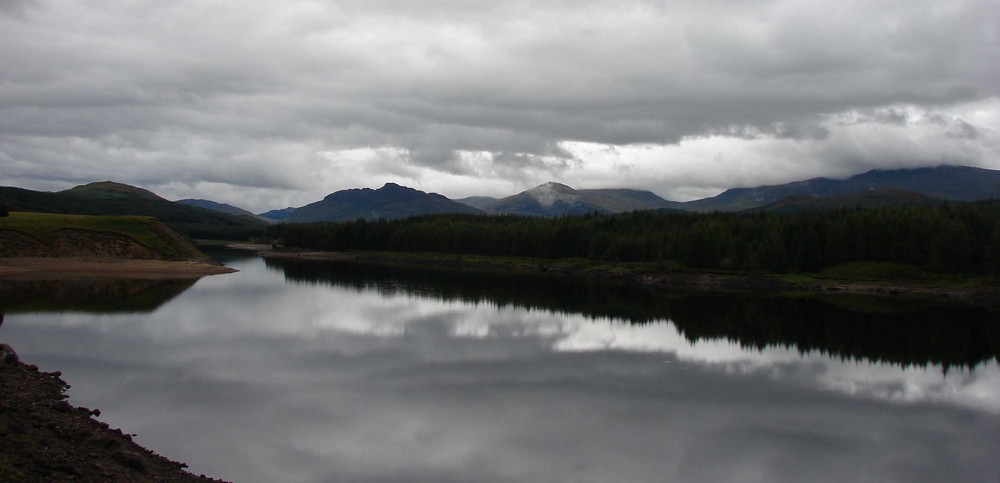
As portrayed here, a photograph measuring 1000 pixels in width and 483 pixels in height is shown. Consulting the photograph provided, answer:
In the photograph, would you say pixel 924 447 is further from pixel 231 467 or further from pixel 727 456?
pixel 231 467

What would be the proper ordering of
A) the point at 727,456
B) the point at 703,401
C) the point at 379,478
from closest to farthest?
the point at 379,478, the point at 727,456, the point at 703,401

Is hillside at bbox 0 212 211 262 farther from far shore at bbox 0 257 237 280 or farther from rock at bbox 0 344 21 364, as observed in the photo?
rock at bbox 0 344 21 364

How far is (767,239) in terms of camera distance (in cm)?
10725

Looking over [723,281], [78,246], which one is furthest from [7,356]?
[723,281]

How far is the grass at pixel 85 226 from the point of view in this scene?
288 feet

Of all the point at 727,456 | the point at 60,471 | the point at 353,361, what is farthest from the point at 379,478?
the point at 353,361

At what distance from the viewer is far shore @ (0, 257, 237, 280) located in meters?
74.1

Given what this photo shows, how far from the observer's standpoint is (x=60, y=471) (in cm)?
1560

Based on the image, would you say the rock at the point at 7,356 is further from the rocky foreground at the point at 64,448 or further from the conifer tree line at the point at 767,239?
the conifer tree line at the point at 767,239

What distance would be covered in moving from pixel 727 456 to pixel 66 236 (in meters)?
91.6

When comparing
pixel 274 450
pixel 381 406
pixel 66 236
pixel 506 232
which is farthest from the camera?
pixel 506 232

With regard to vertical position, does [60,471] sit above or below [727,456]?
above

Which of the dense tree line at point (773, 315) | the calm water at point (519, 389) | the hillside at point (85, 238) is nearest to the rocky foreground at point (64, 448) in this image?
the calm water at point (519, 389)

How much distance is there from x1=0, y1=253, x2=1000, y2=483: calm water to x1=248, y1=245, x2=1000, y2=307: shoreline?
27244 millimetres
